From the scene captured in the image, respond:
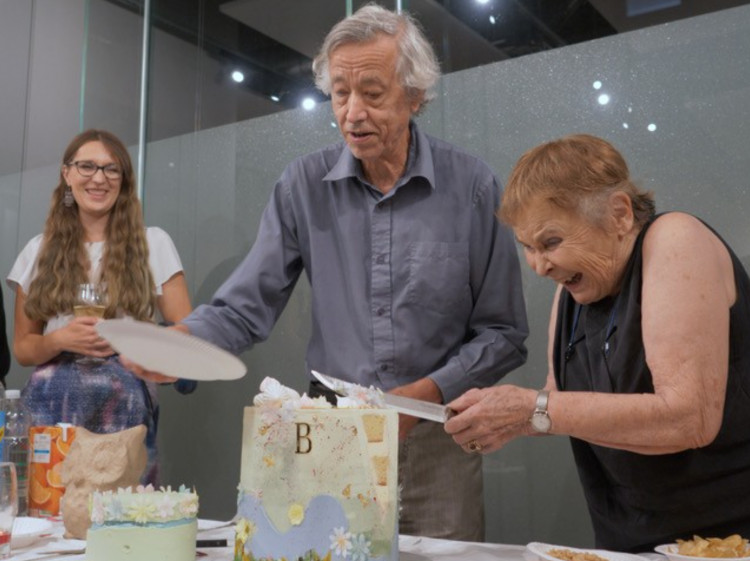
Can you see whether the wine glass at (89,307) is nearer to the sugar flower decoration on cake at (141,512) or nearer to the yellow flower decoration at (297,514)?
the sugar flower decoration on cake at (141,512)

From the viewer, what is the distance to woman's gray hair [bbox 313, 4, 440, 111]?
1887mm

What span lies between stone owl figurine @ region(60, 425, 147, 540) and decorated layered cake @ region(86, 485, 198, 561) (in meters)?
0.25

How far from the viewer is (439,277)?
188 centimetres

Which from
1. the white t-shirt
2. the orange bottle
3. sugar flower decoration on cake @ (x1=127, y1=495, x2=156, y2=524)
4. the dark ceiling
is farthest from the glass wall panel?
sugar flower decoration on cake @ (x1=127, y1=495, x2=156, y2=524)

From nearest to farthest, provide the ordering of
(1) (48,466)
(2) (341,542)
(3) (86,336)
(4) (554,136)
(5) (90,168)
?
(2) (341,542) → (1) (48,466) → (3) (86,336) → (4) (554,136) → (5) (90,168)

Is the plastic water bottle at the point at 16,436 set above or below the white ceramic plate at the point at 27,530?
above

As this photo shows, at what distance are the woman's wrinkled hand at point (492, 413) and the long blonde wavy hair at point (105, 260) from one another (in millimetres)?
1429

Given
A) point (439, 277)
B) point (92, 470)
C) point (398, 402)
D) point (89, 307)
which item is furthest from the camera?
point (89, 307)

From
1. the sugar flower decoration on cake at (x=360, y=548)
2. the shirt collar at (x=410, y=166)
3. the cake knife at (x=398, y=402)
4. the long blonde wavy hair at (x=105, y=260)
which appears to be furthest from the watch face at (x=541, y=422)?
the long blonde wavy hair at (x=105, y=260)

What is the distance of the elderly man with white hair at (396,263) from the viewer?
1.82m

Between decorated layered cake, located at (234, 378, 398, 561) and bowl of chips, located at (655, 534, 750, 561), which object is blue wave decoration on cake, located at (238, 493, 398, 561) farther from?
→ bowl of chips, located at (655, 534, 750, 561)

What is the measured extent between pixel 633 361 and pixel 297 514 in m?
0.65

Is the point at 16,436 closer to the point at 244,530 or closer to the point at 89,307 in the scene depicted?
the point at 89,307

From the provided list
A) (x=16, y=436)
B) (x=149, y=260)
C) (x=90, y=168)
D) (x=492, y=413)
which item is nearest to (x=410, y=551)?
(x=492, y=413)
